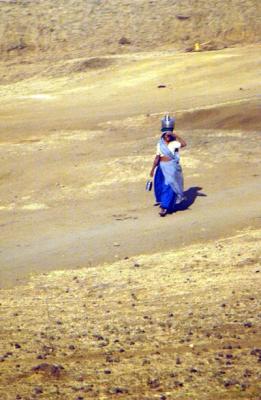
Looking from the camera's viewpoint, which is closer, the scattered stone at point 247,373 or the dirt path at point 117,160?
the scattered stone at point 247,373

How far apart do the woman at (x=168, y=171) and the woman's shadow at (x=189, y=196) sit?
0.57 ft

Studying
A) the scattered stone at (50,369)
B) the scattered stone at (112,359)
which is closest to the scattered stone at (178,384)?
the scattered stone at (112,359)

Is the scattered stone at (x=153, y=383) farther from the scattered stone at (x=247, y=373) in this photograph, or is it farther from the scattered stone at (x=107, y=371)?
the scattered stone at (x=247, y=373)

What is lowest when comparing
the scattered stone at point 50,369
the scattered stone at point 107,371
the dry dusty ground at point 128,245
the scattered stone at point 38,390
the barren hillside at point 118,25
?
the scattered stone at point 38,390

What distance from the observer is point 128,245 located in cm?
1310

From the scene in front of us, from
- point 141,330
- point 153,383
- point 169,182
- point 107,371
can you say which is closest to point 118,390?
point 153,383

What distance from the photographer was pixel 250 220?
13836 mm

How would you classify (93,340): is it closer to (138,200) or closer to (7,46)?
(138,200)

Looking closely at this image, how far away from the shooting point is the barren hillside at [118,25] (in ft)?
104

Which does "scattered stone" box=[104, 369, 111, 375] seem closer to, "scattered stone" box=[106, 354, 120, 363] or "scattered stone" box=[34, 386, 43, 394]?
"scattered stone" box=[106, 354, 120, 363]

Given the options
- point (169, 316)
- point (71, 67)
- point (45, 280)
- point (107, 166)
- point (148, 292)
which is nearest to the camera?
point (169, 316)

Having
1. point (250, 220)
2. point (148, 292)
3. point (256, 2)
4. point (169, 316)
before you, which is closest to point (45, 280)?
point (148, 292)

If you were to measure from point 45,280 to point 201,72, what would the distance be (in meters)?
15.8

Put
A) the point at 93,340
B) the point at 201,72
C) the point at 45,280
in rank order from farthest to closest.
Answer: the point at 201,72, the point at 45,280, the point at 93,340
